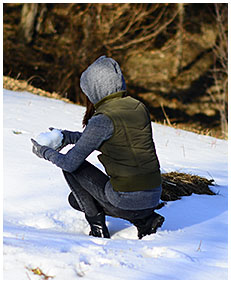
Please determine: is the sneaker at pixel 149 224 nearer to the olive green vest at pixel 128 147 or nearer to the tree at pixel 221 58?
the olive green vest at pixel 128 147

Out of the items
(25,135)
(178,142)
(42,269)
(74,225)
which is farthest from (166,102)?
(42,269)

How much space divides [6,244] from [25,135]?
10.3ft

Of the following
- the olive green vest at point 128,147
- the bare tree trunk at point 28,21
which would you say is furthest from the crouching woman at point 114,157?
the bare tree trunk at point 28,21

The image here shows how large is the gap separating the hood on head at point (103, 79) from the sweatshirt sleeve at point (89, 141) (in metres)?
0.20

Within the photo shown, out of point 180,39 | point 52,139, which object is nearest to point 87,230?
point 52,139

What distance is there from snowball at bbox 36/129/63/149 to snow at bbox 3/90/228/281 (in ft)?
1.90

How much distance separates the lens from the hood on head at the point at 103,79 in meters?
2.87

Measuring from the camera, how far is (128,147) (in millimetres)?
2791

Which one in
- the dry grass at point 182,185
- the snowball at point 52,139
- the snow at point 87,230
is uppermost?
the snowball at point 52,139

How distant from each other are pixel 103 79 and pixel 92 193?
2.55 feet

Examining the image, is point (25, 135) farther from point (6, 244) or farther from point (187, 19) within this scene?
point (187, 19)

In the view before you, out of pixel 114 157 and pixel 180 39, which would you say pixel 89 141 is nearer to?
pixel 114 157

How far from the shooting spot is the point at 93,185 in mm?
3043

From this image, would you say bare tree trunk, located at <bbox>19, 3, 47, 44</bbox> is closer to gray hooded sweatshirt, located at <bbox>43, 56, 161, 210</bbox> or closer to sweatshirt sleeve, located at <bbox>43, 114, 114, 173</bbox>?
gray hooded sweatshirt, located at <bbox>43, 56, 161, 210</bbox>
